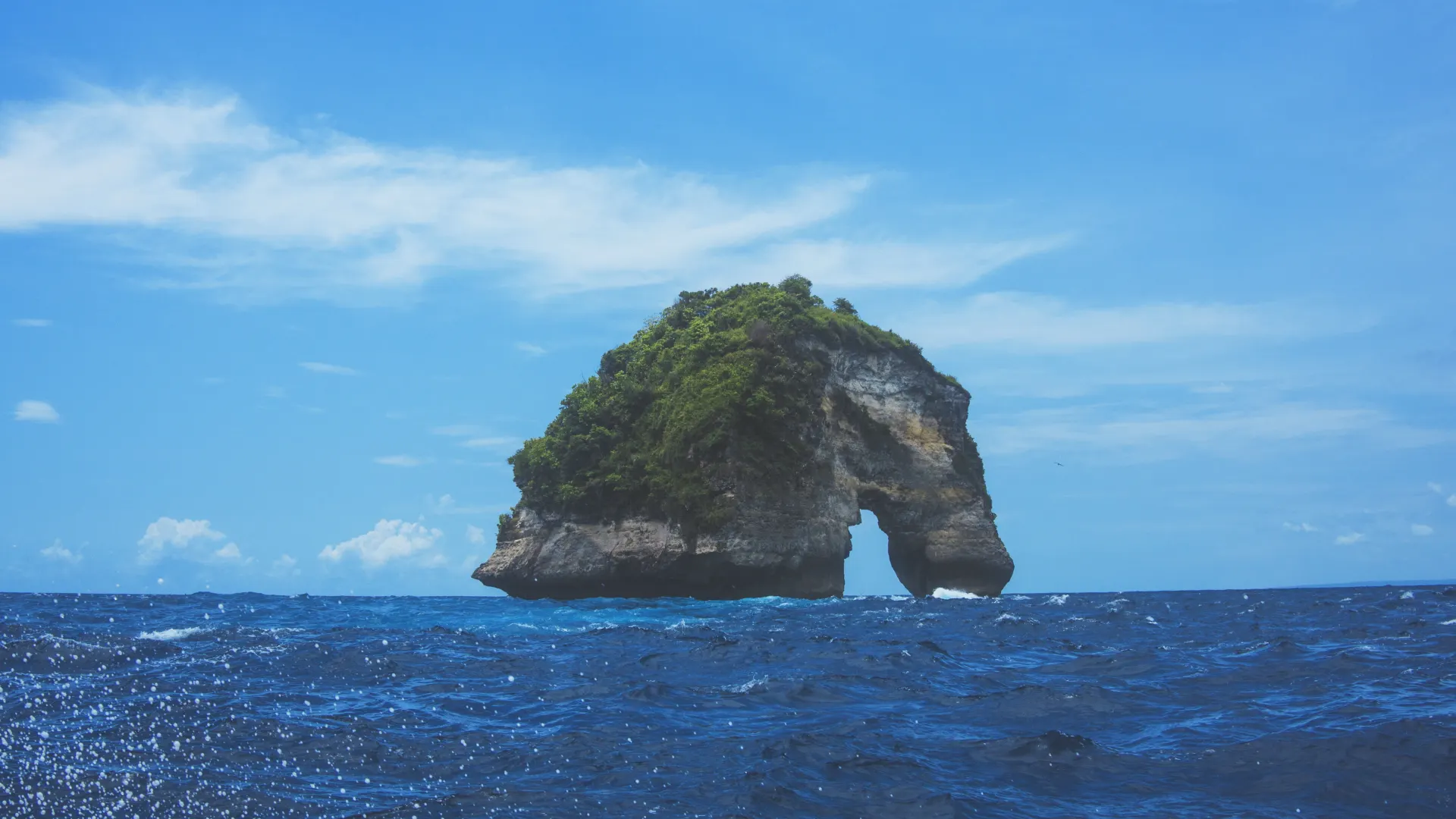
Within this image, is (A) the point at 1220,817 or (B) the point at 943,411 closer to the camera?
(A) the point at 1220,817

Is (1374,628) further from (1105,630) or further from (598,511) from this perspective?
(598,511)

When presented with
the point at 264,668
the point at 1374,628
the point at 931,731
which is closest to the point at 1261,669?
the point at 931,731

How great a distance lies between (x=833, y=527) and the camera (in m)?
39.1

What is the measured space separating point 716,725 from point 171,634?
1104 cm

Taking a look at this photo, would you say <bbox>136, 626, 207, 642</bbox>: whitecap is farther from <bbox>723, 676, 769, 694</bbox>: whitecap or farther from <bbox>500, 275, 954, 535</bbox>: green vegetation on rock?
<bbox>500, 275, 954, 535</bbox>: green vegetation on rock

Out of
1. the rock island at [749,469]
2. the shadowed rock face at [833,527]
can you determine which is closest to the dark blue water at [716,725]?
the shadowed rock face at [833,527]

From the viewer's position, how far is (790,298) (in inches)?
1698

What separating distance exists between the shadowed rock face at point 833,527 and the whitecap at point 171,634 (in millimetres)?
21081

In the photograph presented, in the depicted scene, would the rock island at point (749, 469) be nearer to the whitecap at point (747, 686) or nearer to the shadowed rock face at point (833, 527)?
the shadowed rock face at point (833, 527)

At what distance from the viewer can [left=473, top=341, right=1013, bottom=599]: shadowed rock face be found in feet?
122

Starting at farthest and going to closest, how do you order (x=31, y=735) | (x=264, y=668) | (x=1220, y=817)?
1. (x=264, y=668)
2. (x=31, y=735)
3. (x=1220, y=817)

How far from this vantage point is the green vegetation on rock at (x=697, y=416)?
3794 cm

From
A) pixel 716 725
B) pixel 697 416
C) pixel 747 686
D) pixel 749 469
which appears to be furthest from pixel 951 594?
pixel 716 725

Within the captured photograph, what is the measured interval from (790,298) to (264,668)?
32660 mm
